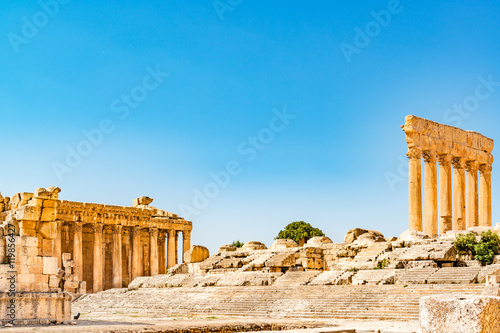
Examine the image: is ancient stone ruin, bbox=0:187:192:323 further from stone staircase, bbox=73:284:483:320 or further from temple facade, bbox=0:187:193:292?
stone staircase, bbox=73:284:483:320

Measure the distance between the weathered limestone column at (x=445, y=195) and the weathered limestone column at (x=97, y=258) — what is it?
2566 cm

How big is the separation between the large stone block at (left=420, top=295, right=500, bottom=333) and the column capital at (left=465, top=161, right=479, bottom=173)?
130 ft

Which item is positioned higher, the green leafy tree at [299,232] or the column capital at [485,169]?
the column capital at [485,169]

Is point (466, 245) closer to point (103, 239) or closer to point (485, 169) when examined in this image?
point (485, 169)

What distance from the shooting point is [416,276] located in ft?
95.5

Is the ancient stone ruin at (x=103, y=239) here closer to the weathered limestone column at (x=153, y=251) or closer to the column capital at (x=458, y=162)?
the weathered limestone column at (x=153, y=251)

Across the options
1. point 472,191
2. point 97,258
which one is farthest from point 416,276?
point 97,258

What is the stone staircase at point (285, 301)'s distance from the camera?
2534cm

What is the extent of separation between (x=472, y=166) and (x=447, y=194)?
13.2ft

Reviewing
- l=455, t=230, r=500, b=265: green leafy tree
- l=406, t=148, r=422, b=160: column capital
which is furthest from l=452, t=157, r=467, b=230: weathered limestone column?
l=455, t=230, r=500, b=265: green leafy tree

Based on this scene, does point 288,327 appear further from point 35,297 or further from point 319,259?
point 319,259

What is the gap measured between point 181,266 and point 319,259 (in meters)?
10.6

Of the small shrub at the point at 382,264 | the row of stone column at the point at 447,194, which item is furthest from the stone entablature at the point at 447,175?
the small shrub at the point at 382,264

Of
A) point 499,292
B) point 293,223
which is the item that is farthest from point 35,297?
point 293,223
